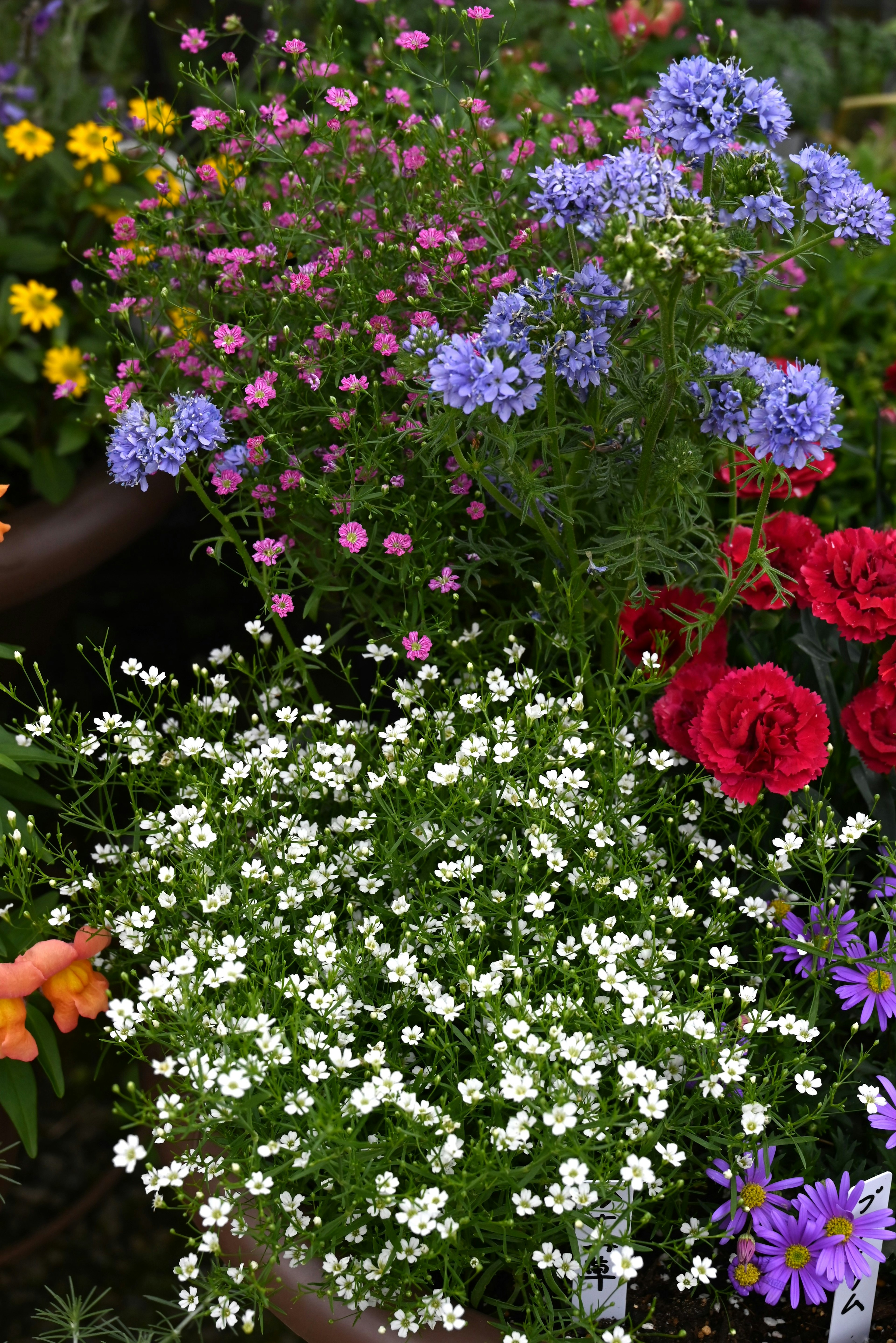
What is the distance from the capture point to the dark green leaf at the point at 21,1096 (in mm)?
1354

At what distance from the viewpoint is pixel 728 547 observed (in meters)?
1.49

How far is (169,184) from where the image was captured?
159 cm

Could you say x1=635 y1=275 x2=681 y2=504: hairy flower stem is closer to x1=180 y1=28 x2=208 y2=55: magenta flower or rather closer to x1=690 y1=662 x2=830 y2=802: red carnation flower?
x1=690 y1=662 x2=830 y2=802: red carnation flower

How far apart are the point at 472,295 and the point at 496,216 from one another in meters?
0.16

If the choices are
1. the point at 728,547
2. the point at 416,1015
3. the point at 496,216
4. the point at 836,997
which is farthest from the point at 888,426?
the point at 416,1015

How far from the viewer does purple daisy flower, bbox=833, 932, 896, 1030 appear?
1284 mm

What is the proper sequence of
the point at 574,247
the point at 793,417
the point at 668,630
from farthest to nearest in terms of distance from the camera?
the point at 668,630 < the point at 574,247 < the point at 793,417

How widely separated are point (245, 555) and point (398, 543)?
7.6 inches

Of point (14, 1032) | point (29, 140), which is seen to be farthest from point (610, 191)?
point (29, 140)

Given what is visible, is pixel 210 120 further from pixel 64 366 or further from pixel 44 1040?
pixel 44 1040

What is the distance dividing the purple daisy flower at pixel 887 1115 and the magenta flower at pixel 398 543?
0.81m

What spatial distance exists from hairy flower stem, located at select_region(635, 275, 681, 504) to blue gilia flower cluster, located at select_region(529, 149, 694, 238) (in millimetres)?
84

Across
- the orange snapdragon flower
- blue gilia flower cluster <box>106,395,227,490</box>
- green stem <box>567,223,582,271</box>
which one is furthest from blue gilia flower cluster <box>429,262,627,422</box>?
the orange snapdragon flower

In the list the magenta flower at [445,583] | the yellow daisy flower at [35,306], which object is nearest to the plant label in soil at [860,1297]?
the magenta flower at [445,583]
